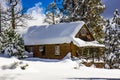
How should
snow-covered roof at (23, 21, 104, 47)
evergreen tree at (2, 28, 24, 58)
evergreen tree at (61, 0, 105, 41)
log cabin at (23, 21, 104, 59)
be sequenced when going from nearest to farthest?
evergreen tree at (2, 28, 24, 58), log cabin at (23, 21, 104, 59), snow-covered roof at (23, 21, 104, 47), evergreen tree at (61, 0, 105, 41)

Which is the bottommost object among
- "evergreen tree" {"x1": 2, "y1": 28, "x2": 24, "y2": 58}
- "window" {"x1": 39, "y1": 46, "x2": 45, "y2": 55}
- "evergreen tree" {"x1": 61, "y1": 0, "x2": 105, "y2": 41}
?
"window" {"x1": 39, "y1": 46, "x2": 45, "y2": 55}

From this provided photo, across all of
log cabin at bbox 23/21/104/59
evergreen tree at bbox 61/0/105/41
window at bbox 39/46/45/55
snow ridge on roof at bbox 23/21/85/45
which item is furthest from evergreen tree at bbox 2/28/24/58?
evergreen tree at bbox 61/0/105/41

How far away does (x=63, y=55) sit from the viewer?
5266 cm

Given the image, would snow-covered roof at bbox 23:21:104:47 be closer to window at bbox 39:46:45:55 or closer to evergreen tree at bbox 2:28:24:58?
window at bbox 39:46:45:55

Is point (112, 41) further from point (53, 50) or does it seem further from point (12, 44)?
point (12, 44)

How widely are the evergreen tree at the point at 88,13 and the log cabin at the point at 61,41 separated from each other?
9.06 metres

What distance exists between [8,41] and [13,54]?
1.74 metres

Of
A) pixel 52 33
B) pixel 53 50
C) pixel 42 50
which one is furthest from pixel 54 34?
pixel 42 50

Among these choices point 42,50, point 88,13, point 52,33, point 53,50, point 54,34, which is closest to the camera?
point 53,50

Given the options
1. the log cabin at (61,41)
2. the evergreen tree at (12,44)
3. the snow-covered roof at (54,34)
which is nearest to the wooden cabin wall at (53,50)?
the log cabin at (61,41)

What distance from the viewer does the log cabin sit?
2036 inches

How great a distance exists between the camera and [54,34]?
5506 cm

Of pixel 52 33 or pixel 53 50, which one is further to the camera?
pixel 52 33

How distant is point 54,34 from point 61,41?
3125 millimetres
